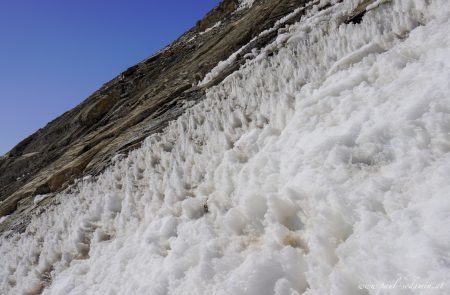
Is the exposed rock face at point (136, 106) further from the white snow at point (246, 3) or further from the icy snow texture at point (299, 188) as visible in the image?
the white snow at point (246, 3)

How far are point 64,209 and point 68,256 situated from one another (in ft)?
9.30

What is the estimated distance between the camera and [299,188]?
444cm

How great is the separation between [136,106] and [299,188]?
→ 13.3 m

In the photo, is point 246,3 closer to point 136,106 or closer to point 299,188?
point 136,106

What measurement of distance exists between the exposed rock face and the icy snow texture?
340cm

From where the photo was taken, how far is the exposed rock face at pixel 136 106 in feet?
40.8

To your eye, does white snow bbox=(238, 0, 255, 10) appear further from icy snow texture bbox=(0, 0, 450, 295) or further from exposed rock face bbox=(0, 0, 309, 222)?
icy snow texture bbox=(0, 0, 450, 295)

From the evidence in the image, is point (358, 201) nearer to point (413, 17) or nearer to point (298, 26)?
point (413, 17)

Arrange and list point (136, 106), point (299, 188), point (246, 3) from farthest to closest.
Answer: point (246, 3) < point (136, 106) < point (299, 188)

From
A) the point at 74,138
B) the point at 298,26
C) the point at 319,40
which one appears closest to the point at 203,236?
A: the point at 319,40

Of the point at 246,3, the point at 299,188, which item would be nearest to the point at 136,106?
the point at 246,3

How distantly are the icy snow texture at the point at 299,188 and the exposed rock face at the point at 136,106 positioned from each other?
3396mm

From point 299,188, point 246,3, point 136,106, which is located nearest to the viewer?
point 299,188

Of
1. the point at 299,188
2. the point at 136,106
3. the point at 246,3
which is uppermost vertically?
the point at 246,3
